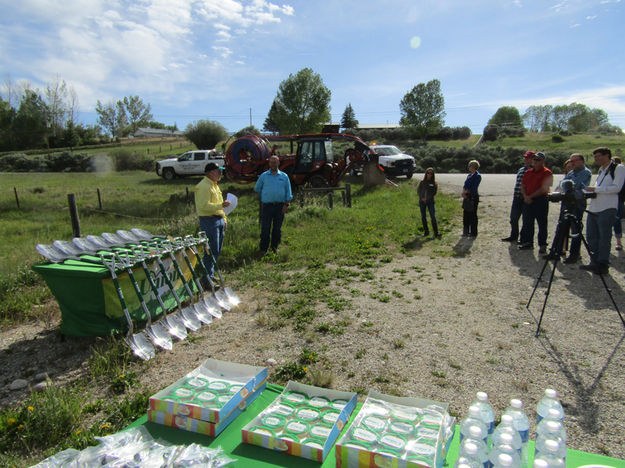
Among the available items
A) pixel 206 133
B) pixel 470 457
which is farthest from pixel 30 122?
pixel 470 457

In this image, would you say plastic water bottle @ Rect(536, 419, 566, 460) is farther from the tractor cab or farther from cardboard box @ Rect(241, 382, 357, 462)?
the tractor cab

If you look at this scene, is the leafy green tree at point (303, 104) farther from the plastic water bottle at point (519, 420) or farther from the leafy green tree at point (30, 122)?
the plastic water bottle at point (519, 420)

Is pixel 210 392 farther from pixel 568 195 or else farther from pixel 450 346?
pixel 568 195

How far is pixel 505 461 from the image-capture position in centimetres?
150

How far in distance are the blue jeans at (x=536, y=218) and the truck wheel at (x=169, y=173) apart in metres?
21.6

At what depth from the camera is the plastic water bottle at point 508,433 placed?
1.62 metres

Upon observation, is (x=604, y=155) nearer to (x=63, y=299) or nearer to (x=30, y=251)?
(x=63, y=299)

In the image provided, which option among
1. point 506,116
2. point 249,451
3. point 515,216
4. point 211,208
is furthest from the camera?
point 506,116

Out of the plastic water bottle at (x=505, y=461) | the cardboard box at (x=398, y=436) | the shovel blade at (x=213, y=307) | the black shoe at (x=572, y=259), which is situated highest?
the plastic water bottle at (x=505, y=461)

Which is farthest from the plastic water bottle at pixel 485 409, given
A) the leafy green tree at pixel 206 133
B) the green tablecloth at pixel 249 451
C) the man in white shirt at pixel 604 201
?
the leafy green tree at pixel 206 133

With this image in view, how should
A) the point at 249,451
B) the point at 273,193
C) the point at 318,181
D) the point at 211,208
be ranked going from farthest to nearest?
the point at 318,181, the point at 273,193, the point at 211,208, the point at 249,451

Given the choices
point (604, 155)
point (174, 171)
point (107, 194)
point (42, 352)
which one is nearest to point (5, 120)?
point (174, 171)

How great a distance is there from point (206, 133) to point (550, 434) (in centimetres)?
4852

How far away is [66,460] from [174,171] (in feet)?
79.6
